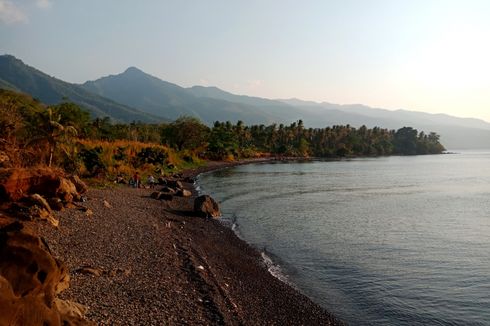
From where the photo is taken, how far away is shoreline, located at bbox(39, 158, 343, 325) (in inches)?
489

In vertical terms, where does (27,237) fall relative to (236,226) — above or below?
above

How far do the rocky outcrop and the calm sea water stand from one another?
11339 millimetres

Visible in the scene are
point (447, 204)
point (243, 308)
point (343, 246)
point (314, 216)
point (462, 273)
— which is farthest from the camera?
point (447, 204)

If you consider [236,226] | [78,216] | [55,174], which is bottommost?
[236,226]

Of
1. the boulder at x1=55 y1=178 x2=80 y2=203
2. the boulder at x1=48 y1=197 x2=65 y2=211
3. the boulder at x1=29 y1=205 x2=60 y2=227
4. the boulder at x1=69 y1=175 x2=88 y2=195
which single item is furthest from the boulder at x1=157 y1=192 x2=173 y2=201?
the boulder at x1=29 y1=205 x2=60 y2=227

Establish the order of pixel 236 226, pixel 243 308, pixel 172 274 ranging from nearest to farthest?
pixel 243 308 < pixel 172 274 < pixel 236 226

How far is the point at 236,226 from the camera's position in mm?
31797

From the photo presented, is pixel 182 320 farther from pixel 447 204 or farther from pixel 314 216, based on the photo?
pixel 447 204

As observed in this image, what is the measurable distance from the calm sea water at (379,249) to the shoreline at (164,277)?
2.18 metres

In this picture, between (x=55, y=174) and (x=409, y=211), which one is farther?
(x=409, y=211)

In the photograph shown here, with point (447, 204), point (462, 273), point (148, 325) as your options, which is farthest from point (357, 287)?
point (447, 204)

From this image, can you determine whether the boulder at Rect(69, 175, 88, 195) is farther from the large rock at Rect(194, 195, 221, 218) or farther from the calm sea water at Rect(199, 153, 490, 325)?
the calm sea water at Rect(199, 153, 490, 325)

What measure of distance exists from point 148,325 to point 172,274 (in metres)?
5.35

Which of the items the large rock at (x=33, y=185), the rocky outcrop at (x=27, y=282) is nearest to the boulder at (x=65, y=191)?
the large rock at (x=33, y=185)
